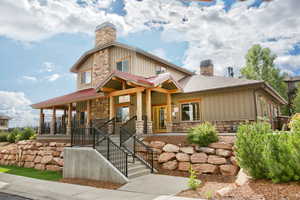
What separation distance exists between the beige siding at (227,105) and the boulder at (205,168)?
5.34 meters

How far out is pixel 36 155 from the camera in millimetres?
14227

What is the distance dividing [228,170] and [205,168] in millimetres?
876

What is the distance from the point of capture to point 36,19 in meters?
13.2

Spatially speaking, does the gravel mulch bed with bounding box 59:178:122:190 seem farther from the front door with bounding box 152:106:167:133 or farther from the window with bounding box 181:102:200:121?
the window with bounding box 181:102:200:121

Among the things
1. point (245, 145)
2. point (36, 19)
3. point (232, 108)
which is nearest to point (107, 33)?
point (36, 19)

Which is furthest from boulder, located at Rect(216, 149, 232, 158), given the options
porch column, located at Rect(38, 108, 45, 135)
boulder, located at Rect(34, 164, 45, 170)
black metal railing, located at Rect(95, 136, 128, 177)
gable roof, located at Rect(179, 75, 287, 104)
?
porch column, located at Rect(38, 108, 45, 135)

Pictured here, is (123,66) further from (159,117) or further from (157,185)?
(157,185)

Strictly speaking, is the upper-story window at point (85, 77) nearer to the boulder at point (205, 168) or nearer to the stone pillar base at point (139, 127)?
the stone pillar base at point (139, 127)

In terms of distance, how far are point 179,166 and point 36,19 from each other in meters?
12.1

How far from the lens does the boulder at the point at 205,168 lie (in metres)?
8.26

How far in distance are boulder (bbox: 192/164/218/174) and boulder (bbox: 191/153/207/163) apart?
16 cm

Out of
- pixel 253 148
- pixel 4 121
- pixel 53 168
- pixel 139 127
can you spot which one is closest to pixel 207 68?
pixel 139 127

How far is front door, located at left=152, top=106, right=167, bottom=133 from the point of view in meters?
15.4

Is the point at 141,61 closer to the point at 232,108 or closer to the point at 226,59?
the point at 232,108
